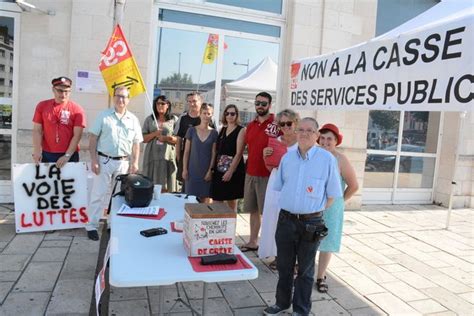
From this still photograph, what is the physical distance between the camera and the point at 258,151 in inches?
160

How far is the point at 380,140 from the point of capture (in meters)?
7.52

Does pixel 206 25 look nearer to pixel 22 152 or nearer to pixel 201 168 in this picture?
pixel 201 168

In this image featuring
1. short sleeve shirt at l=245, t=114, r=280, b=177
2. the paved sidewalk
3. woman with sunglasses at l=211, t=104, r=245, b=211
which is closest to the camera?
the paved sidewalk

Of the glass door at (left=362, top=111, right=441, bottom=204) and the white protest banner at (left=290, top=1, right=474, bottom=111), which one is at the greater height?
the white protest banner at (left=290, top=1, right=474, bottom=111)

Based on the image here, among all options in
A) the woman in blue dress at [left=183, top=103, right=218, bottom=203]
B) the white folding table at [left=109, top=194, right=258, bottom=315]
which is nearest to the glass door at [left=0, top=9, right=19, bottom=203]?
the woman in blue dress at [left=183, top=103, right=218, bottom=203]

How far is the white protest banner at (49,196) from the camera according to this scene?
180 inches

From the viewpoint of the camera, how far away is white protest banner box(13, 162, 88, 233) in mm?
4574

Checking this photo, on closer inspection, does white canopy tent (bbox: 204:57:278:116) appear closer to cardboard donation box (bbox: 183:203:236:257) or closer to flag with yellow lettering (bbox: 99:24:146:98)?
flag with yellow lettering (bbox: 99:24:146:98)

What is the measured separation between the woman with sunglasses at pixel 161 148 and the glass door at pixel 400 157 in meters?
3.98

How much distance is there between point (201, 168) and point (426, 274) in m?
2.67

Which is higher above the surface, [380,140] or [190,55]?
[190,55]

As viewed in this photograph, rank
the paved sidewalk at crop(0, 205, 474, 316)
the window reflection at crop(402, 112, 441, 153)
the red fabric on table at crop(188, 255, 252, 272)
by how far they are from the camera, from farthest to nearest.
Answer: the window reflection at crop(402, 112, 441, 153) < the paved sidewalk at crop(0, 205, 474, 316) < the red fabric on table at crop(188, 255, 252, 272)

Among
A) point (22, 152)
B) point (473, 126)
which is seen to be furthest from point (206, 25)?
point (473, 126)

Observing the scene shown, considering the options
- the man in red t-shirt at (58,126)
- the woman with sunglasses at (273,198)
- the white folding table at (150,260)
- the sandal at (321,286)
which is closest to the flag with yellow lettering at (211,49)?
the man in red t-shirt at (58,126)
